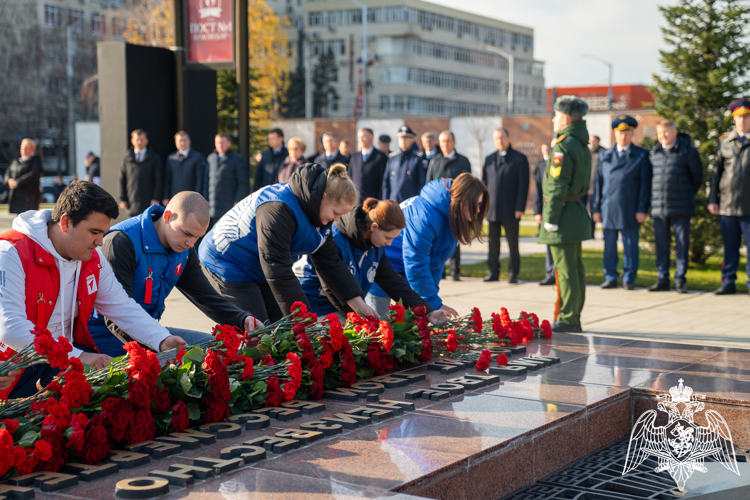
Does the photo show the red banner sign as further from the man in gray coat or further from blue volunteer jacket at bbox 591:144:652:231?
blue volunteer jacket at bbox 591:144:652:231

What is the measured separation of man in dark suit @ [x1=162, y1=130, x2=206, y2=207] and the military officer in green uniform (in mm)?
6011

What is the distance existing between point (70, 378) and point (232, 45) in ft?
26.8

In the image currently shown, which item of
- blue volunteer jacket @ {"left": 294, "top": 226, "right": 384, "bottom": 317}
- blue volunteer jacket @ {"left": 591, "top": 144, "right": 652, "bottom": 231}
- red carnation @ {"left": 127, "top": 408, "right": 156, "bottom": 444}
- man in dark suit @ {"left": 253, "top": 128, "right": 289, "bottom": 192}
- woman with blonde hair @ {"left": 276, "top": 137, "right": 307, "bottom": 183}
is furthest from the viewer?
man in dark suit @ {"left": 253, "top": 128, "right": 289, "bottom": 192}

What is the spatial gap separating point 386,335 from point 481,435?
109cm

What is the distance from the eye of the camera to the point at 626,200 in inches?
452

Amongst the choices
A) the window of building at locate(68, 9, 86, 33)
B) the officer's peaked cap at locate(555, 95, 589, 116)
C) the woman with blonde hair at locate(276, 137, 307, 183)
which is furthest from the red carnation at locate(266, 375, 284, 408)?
the window of building at locate(68, 9, 86, 33)

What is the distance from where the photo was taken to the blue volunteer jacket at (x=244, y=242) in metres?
5.17

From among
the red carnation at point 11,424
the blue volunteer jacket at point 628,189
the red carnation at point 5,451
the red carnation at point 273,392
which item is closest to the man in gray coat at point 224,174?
the blue volunteer jacket at point 628,189

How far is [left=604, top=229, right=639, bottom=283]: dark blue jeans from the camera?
11430 millimetres

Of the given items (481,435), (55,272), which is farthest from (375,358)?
(55,272)

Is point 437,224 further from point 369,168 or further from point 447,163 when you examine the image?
point 369,168

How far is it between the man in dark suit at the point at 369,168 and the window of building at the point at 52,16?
55.4 m

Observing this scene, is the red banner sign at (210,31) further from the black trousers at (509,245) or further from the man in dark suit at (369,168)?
the black trousers at (509,245)

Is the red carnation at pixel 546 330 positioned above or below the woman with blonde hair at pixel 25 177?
below
